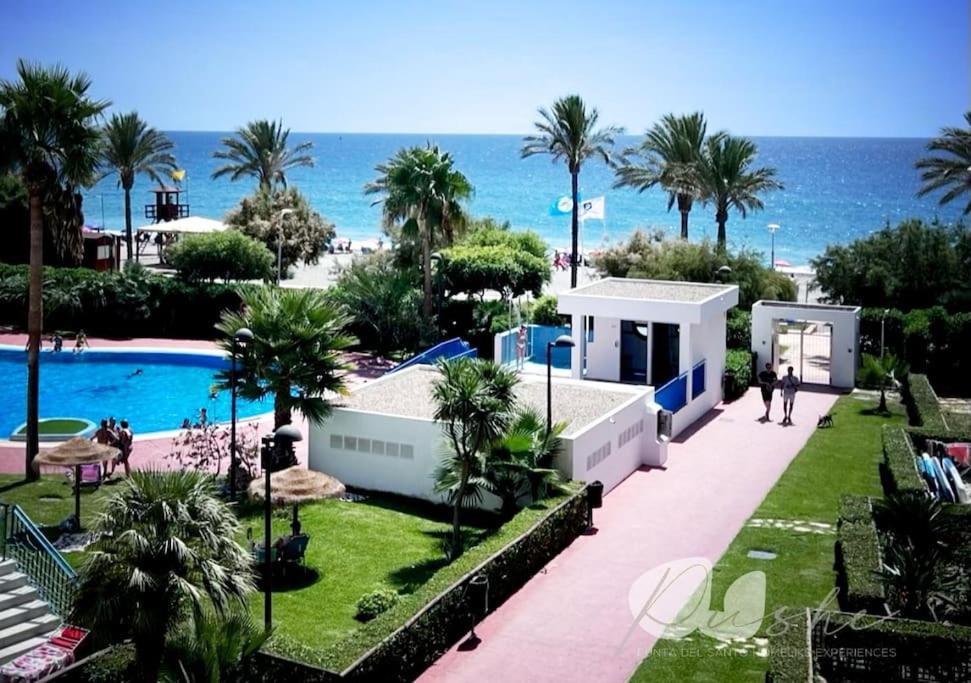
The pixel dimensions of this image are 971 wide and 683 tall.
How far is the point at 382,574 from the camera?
18484 mm

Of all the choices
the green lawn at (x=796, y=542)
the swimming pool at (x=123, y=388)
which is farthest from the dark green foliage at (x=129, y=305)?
the green lawn at (x=796, y=542)

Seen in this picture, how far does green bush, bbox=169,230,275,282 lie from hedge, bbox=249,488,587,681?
24.2 metres

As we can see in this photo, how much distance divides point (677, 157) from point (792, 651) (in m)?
36.3

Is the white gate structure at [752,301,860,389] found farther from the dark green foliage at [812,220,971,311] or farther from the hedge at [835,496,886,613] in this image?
the hedge at [835,496,886,613]

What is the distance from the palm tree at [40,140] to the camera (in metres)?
22.0

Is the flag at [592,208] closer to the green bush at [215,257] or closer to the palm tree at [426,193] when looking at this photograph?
the palm tree at [426,193]

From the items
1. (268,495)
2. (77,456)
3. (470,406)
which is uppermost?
(470,406)

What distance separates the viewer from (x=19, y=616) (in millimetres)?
15195

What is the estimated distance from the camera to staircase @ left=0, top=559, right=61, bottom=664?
1477 centimetres

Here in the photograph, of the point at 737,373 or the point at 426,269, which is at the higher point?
the point at 426,269

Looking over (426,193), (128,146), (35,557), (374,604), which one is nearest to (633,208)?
(128,146)

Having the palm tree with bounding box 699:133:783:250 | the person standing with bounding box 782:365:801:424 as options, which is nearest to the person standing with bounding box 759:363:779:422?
the person standing with bounding box 782:365:801:424

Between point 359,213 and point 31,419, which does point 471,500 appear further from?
point 359,213

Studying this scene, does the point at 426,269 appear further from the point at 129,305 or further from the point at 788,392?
the point at 788,392
